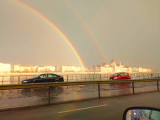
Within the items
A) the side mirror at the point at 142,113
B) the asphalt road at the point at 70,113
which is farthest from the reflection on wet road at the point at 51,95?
the side mirror at the point at 142,113

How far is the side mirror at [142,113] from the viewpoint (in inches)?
70.5

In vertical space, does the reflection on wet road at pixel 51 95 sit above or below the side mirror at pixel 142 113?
below

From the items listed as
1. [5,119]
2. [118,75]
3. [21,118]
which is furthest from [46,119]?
[118,75]

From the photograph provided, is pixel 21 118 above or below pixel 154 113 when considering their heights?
below

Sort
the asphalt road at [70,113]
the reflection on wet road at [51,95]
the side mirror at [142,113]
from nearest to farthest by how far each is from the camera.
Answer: the side mirror at [142,113] < the asphalt road at [70,113] < the reflection on wet road at [51,95]

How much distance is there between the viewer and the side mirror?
70.5 inches

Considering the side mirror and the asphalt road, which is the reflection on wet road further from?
the side mirror

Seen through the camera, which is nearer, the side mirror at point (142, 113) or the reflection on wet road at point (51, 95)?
the side mirror at point (142, 113)

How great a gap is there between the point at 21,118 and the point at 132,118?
5240 mm

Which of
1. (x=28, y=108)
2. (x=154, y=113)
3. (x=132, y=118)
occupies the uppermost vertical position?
(x=154, y=113)

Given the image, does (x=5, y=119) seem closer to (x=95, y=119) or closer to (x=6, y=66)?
(x=95, y=119)

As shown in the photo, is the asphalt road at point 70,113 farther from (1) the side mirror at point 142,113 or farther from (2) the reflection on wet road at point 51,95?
(1) the side mirror at point 142,113

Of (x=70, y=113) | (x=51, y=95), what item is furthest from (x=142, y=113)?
(x=51, y=95)

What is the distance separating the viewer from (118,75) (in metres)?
27.1
